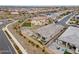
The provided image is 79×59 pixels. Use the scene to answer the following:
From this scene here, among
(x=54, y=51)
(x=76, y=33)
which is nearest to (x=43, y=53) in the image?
(x=54, y=51)

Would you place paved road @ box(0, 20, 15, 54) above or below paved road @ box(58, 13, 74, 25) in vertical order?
below

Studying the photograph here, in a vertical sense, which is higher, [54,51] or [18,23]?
[18,23]

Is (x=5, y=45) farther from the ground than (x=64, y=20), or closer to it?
closer to it

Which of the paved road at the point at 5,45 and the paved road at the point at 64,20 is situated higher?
the paved road at the point at 64,20
